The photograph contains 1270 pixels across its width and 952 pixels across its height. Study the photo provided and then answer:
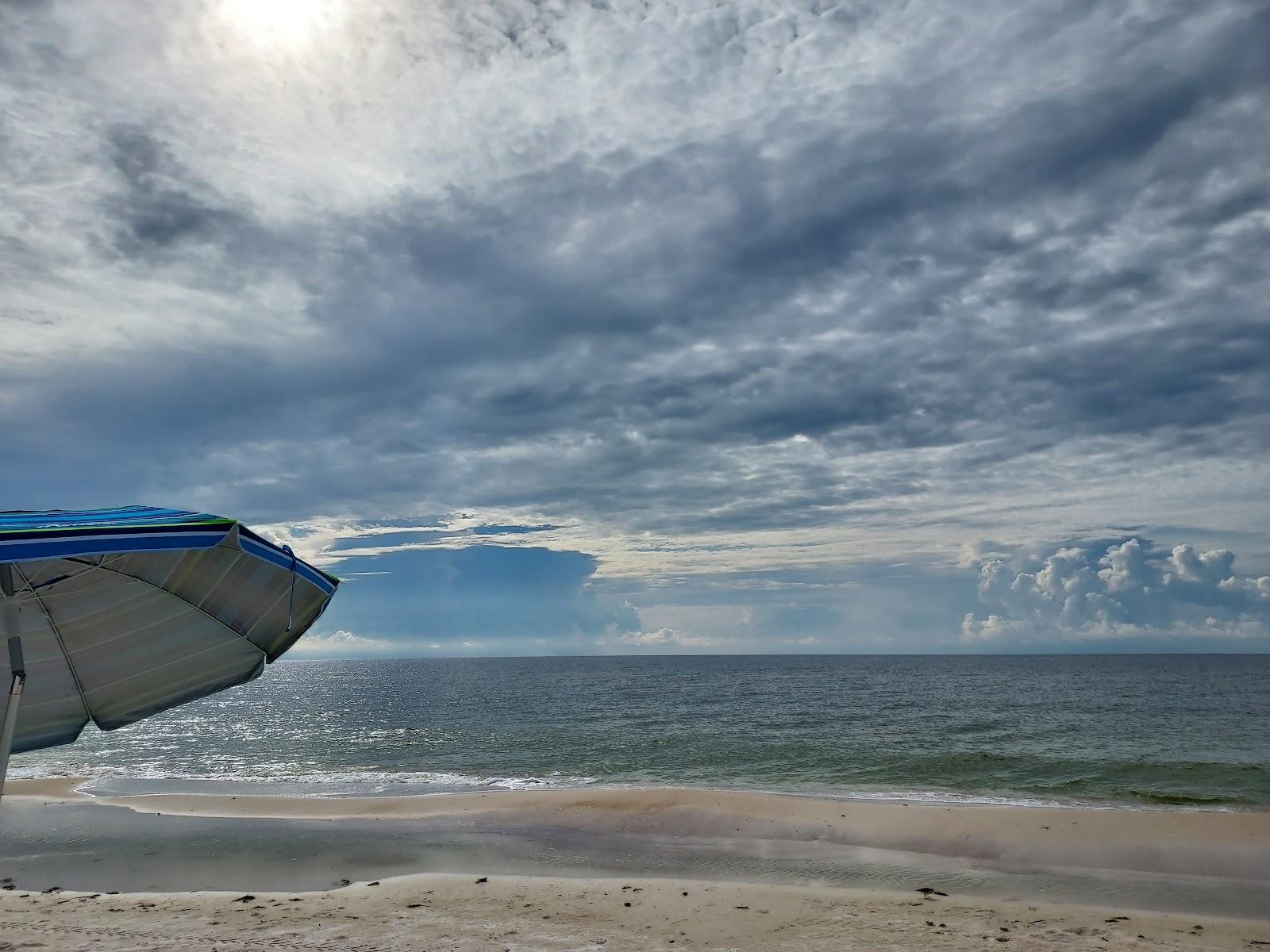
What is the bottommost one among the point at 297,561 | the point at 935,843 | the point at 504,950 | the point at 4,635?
the point at 935,843

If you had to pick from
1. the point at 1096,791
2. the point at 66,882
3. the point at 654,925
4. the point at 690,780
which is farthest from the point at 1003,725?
the point at 66,882

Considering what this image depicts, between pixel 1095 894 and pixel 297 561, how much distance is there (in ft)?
50.0

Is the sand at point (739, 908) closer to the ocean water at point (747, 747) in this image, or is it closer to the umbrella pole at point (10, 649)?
the umbrella pole at point (10, 649)

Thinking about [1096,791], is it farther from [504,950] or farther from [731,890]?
[504,950]

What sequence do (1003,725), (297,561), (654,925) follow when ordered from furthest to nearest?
(1003,725) → (654,925) → (297,561)

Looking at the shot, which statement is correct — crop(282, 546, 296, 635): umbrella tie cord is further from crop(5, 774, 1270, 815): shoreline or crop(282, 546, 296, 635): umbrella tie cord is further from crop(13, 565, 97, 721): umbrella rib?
crop(5, 774, 1270, 815): shoreline

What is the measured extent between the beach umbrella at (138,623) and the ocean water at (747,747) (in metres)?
21.0

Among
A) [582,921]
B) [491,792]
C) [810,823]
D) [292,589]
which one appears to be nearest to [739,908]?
[582,921]

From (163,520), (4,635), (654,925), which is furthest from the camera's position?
(654,925)

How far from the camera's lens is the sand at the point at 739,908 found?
34.5 ft

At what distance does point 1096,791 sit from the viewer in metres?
25.2

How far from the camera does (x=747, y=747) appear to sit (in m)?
37.4

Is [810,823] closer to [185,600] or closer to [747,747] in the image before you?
[185,600]

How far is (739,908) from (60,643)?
10355 millimetres
